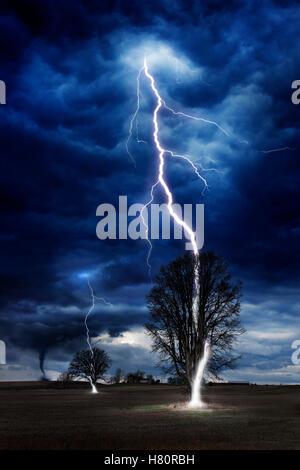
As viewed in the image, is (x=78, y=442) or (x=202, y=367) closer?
(x=78, y=442)

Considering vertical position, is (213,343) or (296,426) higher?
(213,343)

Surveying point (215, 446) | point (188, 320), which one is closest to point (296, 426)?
point (215, 446)

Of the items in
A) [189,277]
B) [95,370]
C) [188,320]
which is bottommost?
[95,370]

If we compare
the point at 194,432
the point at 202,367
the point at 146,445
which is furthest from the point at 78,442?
the point at 202,367

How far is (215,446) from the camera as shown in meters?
13.8

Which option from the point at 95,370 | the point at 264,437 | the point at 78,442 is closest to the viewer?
the point at 78,442

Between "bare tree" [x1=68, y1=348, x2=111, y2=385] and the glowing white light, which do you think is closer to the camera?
the glowing white light

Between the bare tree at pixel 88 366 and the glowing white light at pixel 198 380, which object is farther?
the bare tree at pixel 88 366

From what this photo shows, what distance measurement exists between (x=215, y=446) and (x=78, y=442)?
446cm

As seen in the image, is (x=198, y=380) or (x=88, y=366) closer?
(x=198, y=380)
